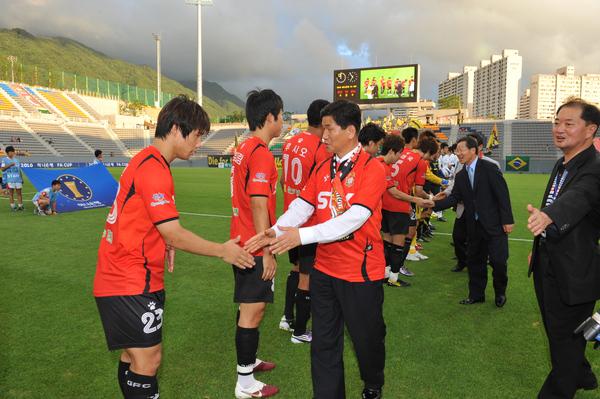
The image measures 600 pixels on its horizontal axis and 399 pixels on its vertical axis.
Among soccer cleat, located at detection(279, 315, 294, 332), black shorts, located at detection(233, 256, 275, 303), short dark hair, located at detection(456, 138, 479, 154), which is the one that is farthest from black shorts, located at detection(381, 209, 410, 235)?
black shorts, located at detection(233, 256, 275, 303)

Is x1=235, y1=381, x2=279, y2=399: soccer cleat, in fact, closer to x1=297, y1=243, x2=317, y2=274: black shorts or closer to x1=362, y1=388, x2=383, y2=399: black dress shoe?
x1=362, y1=388, x2=383, y2=399: black dress shoe

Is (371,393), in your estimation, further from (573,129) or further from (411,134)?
(411,134)

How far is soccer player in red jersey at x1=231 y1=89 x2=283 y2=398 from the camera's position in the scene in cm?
321

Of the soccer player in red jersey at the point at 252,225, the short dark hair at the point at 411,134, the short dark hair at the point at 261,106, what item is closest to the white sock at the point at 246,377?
the soccer player in red jersey at the point at 252,225

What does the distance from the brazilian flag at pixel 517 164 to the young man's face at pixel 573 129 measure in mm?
43972

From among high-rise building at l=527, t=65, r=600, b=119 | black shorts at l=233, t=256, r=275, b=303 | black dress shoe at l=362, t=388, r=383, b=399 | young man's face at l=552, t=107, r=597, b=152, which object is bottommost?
black dress shoe at l=362, t=388, r=383, b=399

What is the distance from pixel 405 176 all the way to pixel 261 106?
3.67 metres

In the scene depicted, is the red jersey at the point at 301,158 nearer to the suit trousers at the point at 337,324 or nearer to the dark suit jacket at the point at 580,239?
the suit trousers at the point at 337,324

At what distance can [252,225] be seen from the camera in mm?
3400

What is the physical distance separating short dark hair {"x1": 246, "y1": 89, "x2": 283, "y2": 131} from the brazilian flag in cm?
4465

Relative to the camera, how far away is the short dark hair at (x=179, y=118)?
2465 mm

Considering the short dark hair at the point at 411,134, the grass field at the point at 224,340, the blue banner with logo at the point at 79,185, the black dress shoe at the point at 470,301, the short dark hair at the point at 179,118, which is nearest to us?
the short dark hair at the point at 179,118

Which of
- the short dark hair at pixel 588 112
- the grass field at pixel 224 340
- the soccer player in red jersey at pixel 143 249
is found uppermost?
the short dark hair at pixel 588 112

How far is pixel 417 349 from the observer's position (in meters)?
4.29
